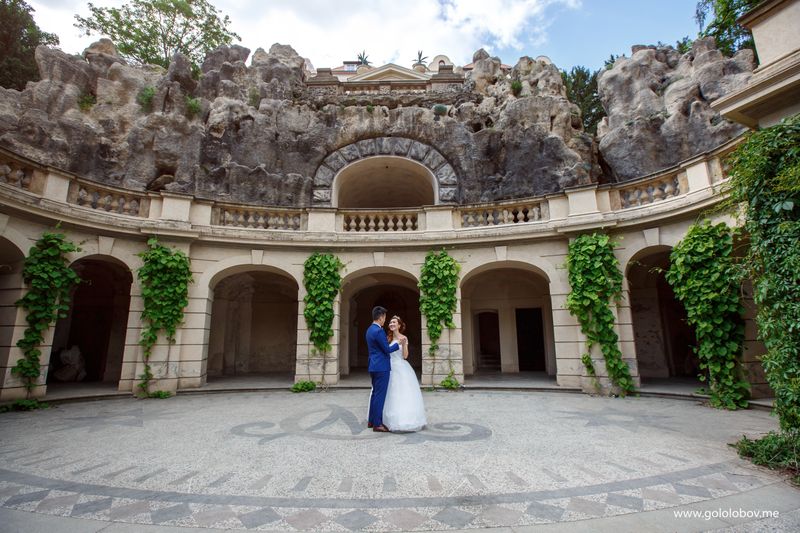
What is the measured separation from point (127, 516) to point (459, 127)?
16198 millimetres

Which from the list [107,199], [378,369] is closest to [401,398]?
[378,369]

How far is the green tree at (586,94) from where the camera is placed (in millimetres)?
25719

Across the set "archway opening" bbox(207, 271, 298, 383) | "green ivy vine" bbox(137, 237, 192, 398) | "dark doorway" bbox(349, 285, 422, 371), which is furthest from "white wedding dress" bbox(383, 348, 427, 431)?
"dark doorway" bbox(349, 285, 422, 371)

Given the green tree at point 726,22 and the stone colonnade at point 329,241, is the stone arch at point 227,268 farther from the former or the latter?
the green tree at point 726,22

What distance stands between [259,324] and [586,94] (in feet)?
92.8

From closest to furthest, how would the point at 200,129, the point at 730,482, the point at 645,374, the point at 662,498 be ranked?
the point at 662,498 → the point at 730,482 → the point at 645,374 → the point at 200,129

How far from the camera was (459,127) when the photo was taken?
15.9m

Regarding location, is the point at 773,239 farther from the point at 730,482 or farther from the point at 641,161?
the point at 641,161

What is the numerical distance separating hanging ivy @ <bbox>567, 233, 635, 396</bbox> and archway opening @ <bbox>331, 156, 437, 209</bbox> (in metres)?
7.24

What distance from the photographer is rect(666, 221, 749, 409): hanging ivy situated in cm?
749

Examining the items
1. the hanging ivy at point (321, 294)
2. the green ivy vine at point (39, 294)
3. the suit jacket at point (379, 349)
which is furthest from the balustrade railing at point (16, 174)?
the suit jacket at point (379, 349)

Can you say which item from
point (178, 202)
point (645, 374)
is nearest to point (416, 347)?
point (645, 374)

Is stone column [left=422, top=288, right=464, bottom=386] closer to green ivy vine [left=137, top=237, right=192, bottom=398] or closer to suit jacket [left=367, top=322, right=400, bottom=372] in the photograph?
suit jacket [left=367, top=322, right=400, bottom=372]

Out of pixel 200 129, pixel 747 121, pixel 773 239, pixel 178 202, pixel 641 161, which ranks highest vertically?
pixel 200 129
